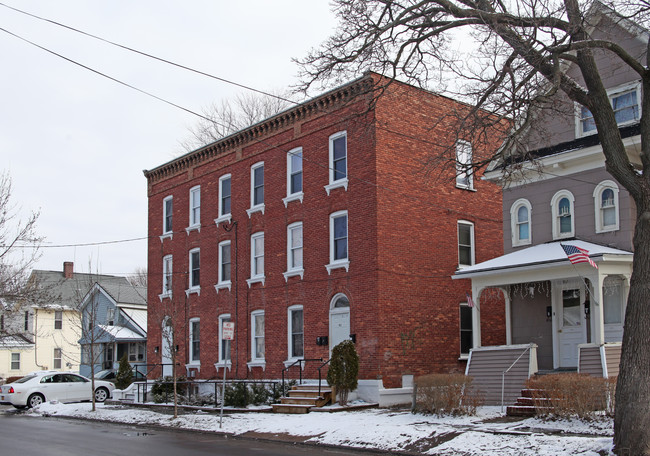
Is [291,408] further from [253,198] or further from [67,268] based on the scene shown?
[67,268]

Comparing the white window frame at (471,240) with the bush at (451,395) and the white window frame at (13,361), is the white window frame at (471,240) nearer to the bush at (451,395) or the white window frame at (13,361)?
the bush at (451,395)

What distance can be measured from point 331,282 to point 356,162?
163 inches

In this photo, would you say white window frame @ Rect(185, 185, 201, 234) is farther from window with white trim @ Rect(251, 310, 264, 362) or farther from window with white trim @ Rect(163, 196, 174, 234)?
window with white trim @ Rect(251, 310, 264, 362)

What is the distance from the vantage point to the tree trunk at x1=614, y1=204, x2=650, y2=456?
442 inches

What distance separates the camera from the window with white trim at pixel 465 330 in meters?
25.3

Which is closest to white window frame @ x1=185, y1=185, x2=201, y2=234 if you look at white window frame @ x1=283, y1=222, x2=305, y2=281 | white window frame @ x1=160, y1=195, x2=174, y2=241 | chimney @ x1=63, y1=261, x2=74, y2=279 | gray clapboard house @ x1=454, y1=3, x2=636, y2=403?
white window frame @ x1=160, y1=195, x2=174, y2=241

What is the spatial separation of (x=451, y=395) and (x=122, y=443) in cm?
776

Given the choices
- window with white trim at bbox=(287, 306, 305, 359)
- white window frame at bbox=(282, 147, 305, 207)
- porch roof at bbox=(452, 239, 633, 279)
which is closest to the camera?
porch roof at bbox=(452, 239, 633, 279)

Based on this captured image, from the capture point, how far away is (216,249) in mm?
30703

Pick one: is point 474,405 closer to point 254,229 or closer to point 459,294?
point 459,294

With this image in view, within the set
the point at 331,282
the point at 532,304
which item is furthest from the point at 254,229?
the point at 532,304

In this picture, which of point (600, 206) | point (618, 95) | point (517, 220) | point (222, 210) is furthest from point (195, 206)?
point (618, 95)

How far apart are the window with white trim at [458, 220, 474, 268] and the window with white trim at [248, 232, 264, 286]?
7635 millimetres

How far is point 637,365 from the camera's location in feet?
37.9
